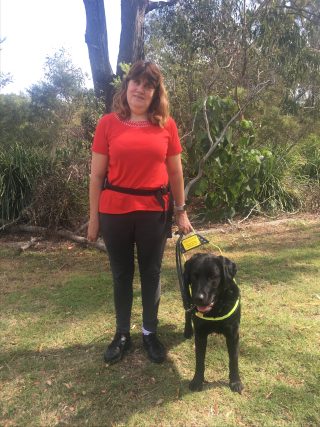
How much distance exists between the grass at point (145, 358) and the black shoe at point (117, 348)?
60mm

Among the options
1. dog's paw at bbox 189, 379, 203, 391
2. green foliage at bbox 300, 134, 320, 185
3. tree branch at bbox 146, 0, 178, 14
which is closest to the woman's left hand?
dog's paw at bbox 189, 379, 203, 391

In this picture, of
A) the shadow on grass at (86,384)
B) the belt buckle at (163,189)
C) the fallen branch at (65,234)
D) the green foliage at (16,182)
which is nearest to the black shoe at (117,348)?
the shadow on grass at (86,384)

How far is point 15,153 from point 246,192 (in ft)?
13.8

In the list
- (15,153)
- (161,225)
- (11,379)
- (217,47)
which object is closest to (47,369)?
(11,379)

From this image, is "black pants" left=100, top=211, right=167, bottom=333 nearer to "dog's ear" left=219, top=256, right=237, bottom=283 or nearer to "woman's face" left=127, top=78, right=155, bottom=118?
"dog's ear" left=219, top=256, right=237, bottom=283

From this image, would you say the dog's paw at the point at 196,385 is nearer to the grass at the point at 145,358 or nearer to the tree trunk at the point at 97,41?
the grass at the point at 145,358

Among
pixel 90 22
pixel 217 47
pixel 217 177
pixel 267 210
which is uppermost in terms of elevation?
pixel 90 22

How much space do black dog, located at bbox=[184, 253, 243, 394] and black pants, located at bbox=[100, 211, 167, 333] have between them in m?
0.33

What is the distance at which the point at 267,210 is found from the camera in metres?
7.95

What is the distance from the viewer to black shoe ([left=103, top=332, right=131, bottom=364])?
300cm

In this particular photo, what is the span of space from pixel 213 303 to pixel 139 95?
1.42 m

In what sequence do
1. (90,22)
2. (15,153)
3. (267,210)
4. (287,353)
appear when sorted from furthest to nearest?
(90,22), (267,210), (15,153), (287,353)

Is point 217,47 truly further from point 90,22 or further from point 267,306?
point 267,306

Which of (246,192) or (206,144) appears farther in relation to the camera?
(246,192)
